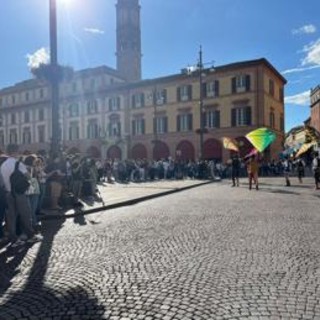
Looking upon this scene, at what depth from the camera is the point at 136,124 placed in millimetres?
57594

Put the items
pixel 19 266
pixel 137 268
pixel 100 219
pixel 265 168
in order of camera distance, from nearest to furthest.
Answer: pixel 137 268 < pixel 19 266 < pixel 100 219 < pixel 265 168

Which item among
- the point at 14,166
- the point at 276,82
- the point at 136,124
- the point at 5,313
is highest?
the point at 276,82

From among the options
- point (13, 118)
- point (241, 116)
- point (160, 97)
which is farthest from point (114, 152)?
point (13, 118)

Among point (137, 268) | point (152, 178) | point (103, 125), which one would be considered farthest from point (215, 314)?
point (103, 125)

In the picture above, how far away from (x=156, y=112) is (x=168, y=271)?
50.1 m

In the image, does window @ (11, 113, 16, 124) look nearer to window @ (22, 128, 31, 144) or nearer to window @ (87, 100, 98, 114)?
window @ (22, 128, 31, 144)

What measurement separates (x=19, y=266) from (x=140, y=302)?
2607 millimetres

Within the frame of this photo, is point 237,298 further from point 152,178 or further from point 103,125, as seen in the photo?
point 103,125

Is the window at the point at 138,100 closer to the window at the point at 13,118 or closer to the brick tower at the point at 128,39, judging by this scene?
the brick tower at the point at 128,39

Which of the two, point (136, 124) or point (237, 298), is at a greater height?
point (136, 124)

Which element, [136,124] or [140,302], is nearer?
[140,302]

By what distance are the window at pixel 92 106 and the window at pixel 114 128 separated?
3.54m

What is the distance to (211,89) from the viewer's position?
169 feet

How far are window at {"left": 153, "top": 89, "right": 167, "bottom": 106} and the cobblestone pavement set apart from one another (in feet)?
148
